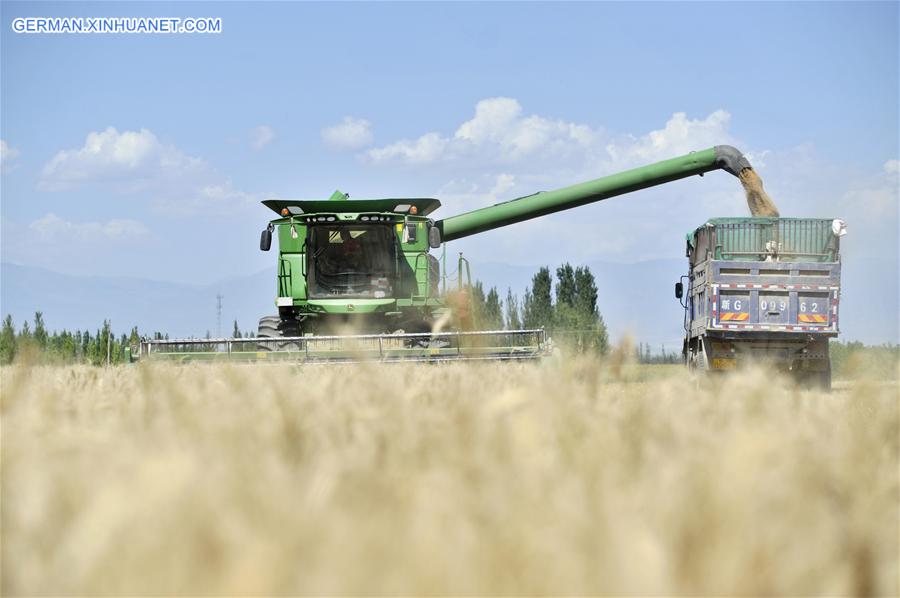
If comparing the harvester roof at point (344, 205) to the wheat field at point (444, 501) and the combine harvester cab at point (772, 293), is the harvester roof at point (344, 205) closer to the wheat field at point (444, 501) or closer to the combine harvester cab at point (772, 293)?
the combine harvester cab at point (772, 293)

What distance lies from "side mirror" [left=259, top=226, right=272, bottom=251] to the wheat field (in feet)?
38.6

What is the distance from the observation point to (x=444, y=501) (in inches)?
56.7

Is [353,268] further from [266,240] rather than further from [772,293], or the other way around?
[772,293]

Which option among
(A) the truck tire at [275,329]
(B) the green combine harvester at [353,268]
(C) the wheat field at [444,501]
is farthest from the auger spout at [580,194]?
(C) the wheat field at [444,501]

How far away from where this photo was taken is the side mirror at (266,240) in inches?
564

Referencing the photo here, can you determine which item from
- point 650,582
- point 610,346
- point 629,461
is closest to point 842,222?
point 610,346

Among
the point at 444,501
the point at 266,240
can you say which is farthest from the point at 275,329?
the point at 444,501

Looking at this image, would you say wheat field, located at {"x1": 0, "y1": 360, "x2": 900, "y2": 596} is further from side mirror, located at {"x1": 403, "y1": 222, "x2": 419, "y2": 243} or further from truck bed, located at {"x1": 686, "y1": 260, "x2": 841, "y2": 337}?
truck bed, located at {"x1": 686, "y1": 260, "x2": 841, "y2": 337}

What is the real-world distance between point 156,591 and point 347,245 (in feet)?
45.1

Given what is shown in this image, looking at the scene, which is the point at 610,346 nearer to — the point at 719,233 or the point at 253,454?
the point at 253,454

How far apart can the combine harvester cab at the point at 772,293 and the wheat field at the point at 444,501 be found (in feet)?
43.0

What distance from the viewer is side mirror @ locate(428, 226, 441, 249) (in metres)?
14.2

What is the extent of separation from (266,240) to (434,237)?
7.40 feet

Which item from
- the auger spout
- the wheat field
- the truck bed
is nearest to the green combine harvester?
the truck bed
